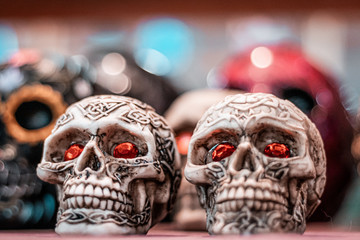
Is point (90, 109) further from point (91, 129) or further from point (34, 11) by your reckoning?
point (34, 11)

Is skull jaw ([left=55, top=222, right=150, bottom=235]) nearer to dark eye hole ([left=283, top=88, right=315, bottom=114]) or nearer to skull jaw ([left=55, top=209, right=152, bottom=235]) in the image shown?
skull jaw ([left=55, top=209, right=152, bottom=235])

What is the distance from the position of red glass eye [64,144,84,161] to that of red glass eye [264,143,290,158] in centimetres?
39

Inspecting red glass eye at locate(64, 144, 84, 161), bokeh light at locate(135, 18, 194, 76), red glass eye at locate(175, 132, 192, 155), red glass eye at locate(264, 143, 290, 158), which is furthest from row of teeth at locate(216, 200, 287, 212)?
bokeh light at locate(135, 18, 194, 76)

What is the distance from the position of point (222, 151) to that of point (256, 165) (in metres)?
0.10

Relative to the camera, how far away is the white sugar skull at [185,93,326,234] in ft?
3.59

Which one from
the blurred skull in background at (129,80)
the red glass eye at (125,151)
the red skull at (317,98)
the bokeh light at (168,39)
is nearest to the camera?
the red glass eye at (125,151)

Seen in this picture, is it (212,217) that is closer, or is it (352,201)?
(212,217)

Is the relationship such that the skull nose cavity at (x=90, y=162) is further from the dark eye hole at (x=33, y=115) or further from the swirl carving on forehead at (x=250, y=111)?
the dark eye hole at (x=33, y=115)

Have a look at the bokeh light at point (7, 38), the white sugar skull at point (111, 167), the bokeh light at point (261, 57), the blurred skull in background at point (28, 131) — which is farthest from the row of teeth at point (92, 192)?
the bokeh light at point (7, 38)

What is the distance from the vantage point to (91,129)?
1.20 m

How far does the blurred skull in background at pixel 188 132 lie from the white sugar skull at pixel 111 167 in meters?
0.24

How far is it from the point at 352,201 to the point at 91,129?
0.87 meters

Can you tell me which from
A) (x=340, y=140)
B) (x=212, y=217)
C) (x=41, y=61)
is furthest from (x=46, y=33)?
(x=212, y=217)

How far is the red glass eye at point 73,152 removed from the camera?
1.24m
